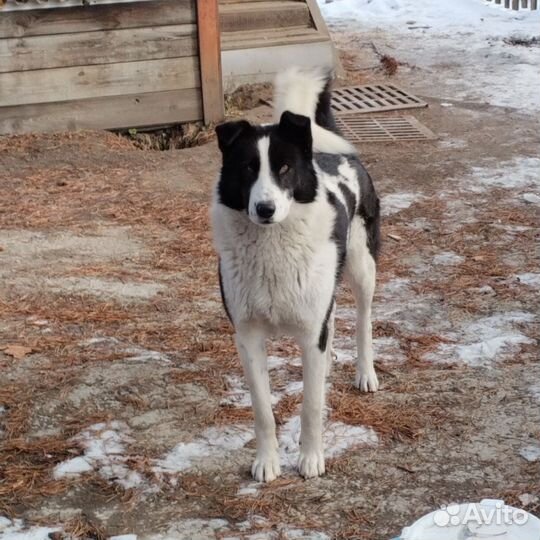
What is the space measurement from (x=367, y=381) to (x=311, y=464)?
744 millimetres

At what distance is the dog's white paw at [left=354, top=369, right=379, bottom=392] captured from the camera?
161 inches

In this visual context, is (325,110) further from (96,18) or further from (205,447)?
(96,18)

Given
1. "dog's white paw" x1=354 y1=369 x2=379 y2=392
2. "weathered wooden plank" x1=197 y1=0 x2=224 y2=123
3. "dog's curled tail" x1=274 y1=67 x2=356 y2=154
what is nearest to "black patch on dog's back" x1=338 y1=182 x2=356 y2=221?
"dog's curled tail" x1=274 y1=67 x2=356 y2=154

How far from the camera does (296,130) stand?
3.15 metres

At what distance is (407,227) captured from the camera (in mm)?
6148

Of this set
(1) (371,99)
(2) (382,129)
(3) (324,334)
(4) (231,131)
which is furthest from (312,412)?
(1) (371,99)

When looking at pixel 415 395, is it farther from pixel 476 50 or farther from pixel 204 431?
pixel 476 50

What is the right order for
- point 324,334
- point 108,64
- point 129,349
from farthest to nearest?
point 108,64 → point 129,349 → point 324,334

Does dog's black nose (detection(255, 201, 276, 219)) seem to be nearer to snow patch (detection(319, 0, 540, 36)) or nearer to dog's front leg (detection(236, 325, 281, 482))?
dog's front leg (detection(236, 325, 281, 482))

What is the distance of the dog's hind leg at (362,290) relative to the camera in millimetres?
3947

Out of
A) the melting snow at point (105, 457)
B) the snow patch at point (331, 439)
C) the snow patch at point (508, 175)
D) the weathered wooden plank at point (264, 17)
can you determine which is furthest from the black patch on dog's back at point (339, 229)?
the weathered wooden plank at point (264, 17)

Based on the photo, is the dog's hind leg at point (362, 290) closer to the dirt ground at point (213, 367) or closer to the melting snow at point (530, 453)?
the dirt ground at point (213, 367)

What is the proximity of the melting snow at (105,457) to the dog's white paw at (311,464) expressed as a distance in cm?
61

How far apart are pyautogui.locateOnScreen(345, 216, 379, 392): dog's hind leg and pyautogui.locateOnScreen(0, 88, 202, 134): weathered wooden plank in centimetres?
458
